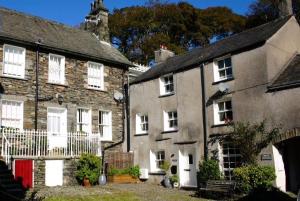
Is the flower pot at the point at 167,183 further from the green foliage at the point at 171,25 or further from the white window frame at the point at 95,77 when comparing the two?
the green foliage at the point at 171,25

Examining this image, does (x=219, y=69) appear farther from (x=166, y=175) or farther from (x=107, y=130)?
(x=107, y=130)

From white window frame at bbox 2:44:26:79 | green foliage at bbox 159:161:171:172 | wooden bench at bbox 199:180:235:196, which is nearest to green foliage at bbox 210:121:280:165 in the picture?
wooden bench at bbox 199:180:235:196

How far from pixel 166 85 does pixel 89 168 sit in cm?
686

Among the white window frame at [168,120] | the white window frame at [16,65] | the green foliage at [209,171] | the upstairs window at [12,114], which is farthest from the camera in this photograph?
the white window frame at [168,120]

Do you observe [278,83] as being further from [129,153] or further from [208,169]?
[129,153]

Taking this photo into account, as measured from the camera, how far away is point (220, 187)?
1656 centimetres

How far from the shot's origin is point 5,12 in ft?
70.7

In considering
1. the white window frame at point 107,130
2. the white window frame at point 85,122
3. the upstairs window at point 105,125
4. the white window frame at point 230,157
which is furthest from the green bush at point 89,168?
the white window frame at point 230,157

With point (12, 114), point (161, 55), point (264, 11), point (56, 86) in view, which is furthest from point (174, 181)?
point (264, 11)

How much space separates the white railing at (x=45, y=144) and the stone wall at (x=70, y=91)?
1.45m

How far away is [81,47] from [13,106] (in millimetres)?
5761

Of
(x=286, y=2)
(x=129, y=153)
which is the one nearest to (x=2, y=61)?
(x=129, y=153)

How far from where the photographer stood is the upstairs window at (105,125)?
74.0ft

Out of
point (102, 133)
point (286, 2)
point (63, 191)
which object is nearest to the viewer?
point (63, 191)
